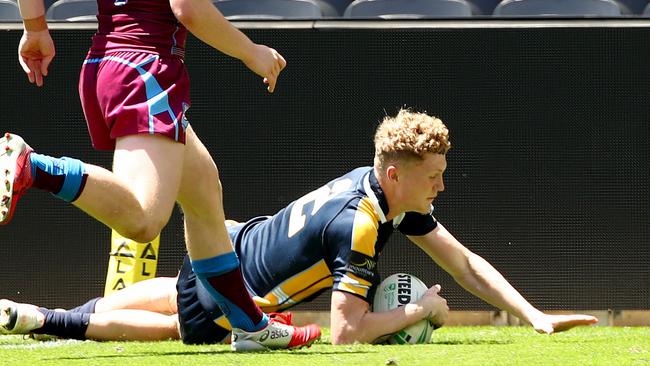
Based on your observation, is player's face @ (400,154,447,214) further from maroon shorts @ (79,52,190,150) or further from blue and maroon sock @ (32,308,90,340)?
blue and maroon sock @ (32,308,90,340)

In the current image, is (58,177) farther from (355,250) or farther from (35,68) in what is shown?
(355,250)

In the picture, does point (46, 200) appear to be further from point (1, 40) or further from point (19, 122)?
point (1, 40)

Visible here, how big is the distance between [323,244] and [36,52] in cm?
118

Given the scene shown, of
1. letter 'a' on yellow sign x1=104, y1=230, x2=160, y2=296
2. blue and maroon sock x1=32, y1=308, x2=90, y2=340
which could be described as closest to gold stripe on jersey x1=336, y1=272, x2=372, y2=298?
blue and maroon sock x1=32, y1=308, x2=90, y2=340

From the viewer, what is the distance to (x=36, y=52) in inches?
152

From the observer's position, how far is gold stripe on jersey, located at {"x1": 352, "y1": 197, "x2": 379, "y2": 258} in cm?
424

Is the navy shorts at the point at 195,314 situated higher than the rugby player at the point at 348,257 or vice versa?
the rugby player at the point at 348,257

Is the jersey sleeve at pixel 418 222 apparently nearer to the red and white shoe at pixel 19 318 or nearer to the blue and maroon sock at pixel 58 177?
the red and white shoe at pixel 19 318

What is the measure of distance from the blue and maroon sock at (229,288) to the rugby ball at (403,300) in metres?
0.62

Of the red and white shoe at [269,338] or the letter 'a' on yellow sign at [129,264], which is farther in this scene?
the letter 'a' on yellow sign at [129,264]

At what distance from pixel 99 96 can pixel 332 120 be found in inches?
105

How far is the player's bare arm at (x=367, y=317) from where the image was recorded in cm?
428

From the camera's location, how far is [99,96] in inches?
144

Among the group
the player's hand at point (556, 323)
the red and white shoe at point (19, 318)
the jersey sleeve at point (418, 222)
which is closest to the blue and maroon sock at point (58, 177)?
the red and white shoe at point (19, 318)
